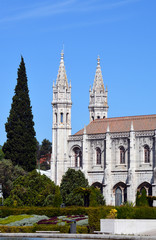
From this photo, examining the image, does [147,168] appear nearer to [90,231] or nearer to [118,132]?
[118,132]

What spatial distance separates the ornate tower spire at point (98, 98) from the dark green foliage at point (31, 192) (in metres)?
28.4

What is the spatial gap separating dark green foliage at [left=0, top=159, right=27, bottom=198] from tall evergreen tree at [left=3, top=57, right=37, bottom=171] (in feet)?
10.6

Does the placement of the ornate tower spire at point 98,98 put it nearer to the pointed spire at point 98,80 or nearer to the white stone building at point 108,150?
the pointed spire at point 98,80

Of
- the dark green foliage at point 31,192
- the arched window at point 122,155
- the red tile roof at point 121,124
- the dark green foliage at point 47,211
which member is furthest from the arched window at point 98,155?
the dark green foliage at point 47,211

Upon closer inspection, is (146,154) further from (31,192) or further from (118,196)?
(31,192)

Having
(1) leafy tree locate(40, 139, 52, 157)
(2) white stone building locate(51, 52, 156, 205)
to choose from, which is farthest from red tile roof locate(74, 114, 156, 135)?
(1) leafy tree locate(40, 139, 52, 157)

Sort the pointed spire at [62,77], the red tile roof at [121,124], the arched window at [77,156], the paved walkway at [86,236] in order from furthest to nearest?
the pointed spire at [62,77] < the arched window at [77,156] < the red tile roof at [121,124] < the paved walkway at [86,236]

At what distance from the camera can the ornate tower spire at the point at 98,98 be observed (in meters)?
111

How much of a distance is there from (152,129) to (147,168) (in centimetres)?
499

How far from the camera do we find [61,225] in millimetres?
56625

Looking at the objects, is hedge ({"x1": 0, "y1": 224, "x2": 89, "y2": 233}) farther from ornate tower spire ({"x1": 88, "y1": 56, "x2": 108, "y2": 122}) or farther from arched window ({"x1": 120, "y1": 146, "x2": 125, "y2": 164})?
ornate tower spire ({"x1": 88, "y1": 56, "x2": 108, "y2": 122})

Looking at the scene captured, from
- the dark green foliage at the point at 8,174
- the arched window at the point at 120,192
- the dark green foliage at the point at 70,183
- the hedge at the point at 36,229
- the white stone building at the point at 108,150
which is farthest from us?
the arched window at the point at 120,192

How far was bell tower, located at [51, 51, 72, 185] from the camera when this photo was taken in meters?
104

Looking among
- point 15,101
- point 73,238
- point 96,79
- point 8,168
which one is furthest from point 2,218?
point 96,79
